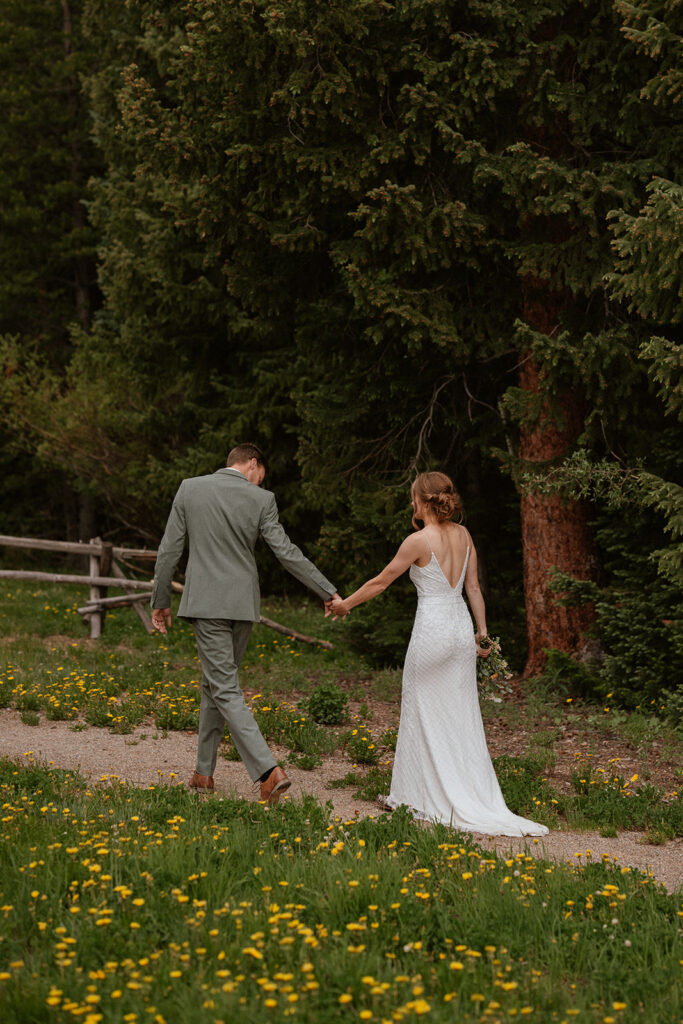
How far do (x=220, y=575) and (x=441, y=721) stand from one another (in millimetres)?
1712

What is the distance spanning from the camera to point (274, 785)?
612 centimetres

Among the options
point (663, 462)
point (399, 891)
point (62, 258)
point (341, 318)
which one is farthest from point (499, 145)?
point (62, 258)

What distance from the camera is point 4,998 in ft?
10.7

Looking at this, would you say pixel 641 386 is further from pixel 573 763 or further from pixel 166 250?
pixel 166 250

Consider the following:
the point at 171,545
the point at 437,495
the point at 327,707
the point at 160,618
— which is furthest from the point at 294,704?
the point at 437,495

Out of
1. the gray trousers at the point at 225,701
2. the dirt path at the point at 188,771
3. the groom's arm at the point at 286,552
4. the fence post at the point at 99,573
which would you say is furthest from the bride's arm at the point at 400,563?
the fence post at the point at 99,573

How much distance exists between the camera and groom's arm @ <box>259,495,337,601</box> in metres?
6.40

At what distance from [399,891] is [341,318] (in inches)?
321

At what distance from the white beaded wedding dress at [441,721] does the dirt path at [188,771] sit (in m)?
0.35

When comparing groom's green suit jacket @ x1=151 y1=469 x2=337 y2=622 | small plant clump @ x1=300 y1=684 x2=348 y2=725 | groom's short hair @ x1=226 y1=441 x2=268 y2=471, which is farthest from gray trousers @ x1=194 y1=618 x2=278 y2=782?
small plant clump @ x1=300 y1=684 x2=348 y2=725

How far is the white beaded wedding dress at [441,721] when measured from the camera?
618 centimetres

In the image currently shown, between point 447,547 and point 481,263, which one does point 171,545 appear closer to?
point 447,547

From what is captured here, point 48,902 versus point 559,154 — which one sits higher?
point 559,154

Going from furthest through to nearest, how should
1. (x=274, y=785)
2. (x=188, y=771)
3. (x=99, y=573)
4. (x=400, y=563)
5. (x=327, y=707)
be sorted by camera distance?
(x=99, y=573) → (x=327, y=707) → (x=188, y=771) → (x=400, y=563) → (x=274, y=785)
